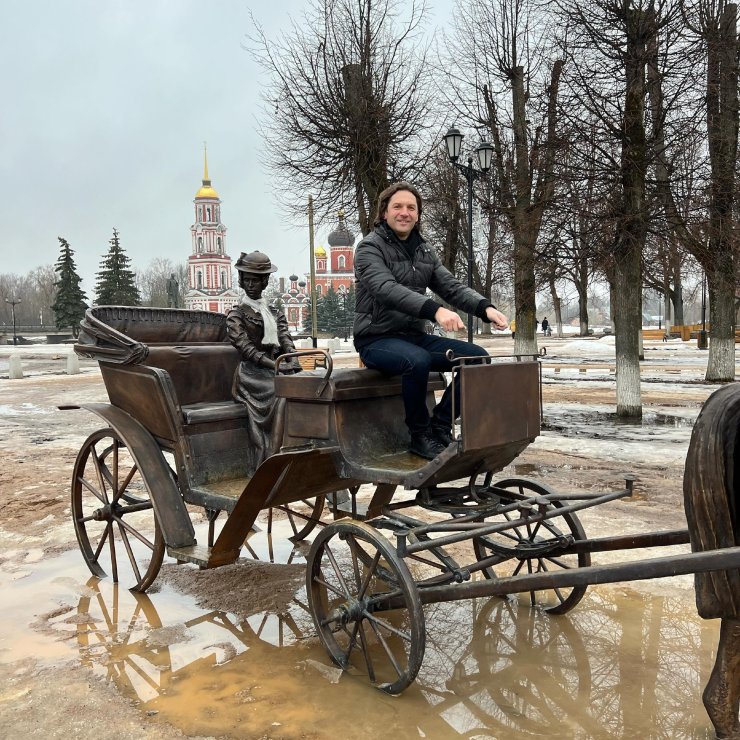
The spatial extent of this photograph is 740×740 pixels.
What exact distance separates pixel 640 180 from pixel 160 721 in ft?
32.3

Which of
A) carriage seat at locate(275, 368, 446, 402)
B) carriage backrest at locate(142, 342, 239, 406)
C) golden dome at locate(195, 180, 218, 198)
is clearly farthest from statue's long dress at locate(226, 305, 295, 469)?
golden dome at locate(195, 180, 218, 198)

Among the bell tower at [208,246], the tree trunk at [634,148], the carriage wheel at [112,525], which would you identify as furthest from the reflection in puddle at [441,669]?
the bell tower at [208,246]

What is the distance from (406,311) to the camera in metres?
3.37

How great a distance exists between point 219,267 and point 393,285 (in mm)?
86912

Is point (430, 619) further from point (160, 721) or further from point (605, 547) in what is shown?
point (160, 721)

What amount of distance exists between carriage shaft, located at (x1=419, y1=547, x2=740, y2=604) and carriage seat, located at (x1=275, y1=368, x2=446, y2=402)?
3.42ft

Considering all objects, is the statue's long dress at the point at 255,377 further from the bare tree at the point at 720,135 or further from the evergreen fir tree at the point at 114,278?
the evergreen fir tree at the point at 114,278

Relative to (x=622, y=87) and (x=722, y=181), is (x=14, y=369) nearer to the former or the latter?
(x=622, y=87)

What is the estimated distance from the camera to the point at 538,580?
2703 millimetres

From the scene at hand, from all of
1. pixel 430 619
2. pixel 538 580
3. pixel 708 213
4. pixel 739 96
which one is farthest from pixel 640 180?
pixel 538 580

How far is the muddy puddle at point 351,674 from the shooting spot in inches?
117

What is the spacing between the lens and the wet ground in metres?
2.97

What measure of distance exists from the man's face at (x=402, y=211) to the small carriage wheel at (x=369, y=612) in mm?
1590

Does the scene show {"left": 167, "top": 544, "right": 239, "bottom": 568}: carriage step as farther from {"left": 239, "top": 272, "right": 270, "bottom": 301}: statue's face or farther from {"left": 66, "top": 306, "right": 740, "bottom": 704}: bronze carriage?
{"left": 239, "top": 272, "right": 270, "bottom": 301}: statue's face
